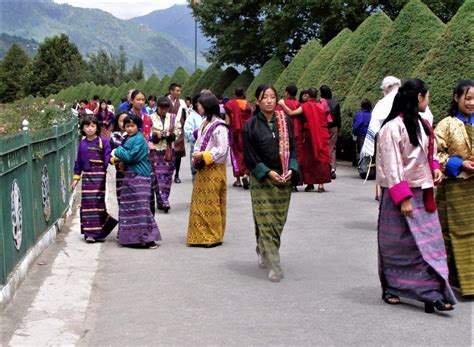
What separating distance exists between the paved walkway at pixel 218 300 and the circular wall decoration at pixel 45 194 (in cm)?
39

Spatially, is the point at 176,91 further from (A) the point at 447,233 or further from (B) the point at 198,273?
(A) the point at 447,233

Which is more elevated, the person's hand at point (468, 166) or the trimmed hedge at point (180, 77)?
the person's hand at point (468, 166)

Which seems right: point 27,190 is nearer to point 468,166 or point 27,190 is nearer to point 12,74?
point 468,166

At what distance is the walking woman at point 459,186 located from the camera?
653 centimetres

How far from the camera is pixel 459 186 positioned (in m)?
6.64

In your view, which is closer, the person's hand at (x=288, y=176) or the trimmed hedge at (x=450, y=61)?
the person's hand at (x=288, y=176)

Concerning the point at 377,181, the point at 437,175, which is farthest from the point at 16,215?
the point at 437,175

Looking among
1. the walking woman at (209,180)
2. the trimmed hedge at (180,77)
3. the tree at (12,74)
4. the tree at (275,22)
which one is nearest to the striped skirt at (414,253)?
the walking woman at (209,180)

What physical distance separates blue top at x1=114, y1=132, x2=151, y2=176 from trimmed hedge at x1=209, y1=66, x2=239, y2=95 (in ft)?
101

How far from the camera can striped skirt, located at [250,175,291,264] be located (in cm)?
738

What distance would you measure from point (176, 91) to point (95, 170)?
5276 mm

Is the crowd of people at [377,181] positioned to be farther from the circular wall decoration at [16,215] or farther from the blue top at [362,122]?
the blue top at [362,122]

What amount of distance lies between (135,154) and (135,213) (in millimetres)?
659

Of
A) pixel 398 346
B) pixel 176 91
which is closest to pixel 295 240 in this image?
pixel 398 346
